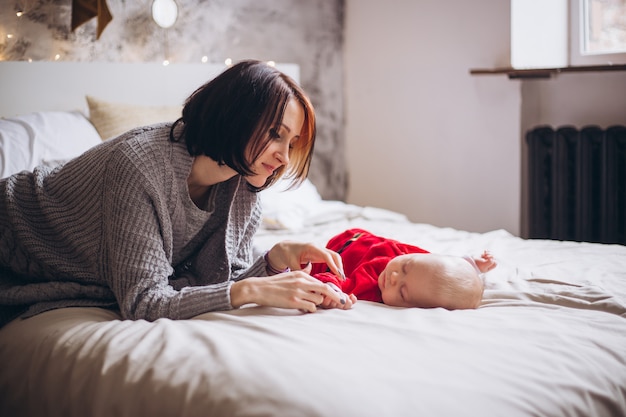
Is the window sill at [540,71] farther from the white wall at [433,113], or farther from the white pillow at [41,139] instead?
the white pillow at [41,139]

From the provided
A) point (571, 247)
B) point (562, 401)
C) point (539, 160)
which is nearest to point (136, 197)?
point (562, 401)

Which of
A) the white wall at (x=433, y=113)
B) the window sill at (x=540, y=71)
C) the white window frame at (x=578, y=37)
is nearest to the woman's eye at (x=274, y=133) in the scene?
the window sill at (x=540, y=71)

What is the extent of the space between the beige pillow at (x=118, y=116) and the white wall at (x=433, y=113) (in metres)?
1.41

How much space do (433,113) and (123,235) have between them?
2371 mm

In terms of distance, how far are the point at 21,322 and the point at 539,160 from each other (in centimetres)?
226

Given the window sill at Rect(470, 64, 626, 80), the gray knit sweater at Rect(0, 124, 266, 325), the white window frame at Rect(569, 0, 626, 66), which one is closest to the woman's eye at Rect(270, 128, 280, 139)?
the gray knit sweater at Rect(0, 124, 266, 325)

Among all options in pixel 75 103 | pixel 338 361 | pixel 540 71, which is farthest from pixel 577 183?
pixel 338 361

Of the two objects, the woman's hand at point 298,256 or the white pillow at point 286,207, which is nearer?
the woman's hand at point 298,256

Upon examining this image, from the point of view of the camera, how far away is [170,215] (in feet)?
4.85

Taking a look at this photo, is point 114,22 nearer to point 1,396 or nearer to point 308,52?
point 308,52

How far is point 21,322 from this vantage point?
1444mm

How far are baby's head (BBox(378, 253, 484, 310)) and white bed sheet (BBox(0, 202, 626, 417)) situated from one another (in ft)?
0.16

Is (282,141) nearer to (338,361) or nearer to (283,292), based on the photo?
(283,292)

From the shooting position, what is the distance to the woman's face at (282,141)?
1464mm
